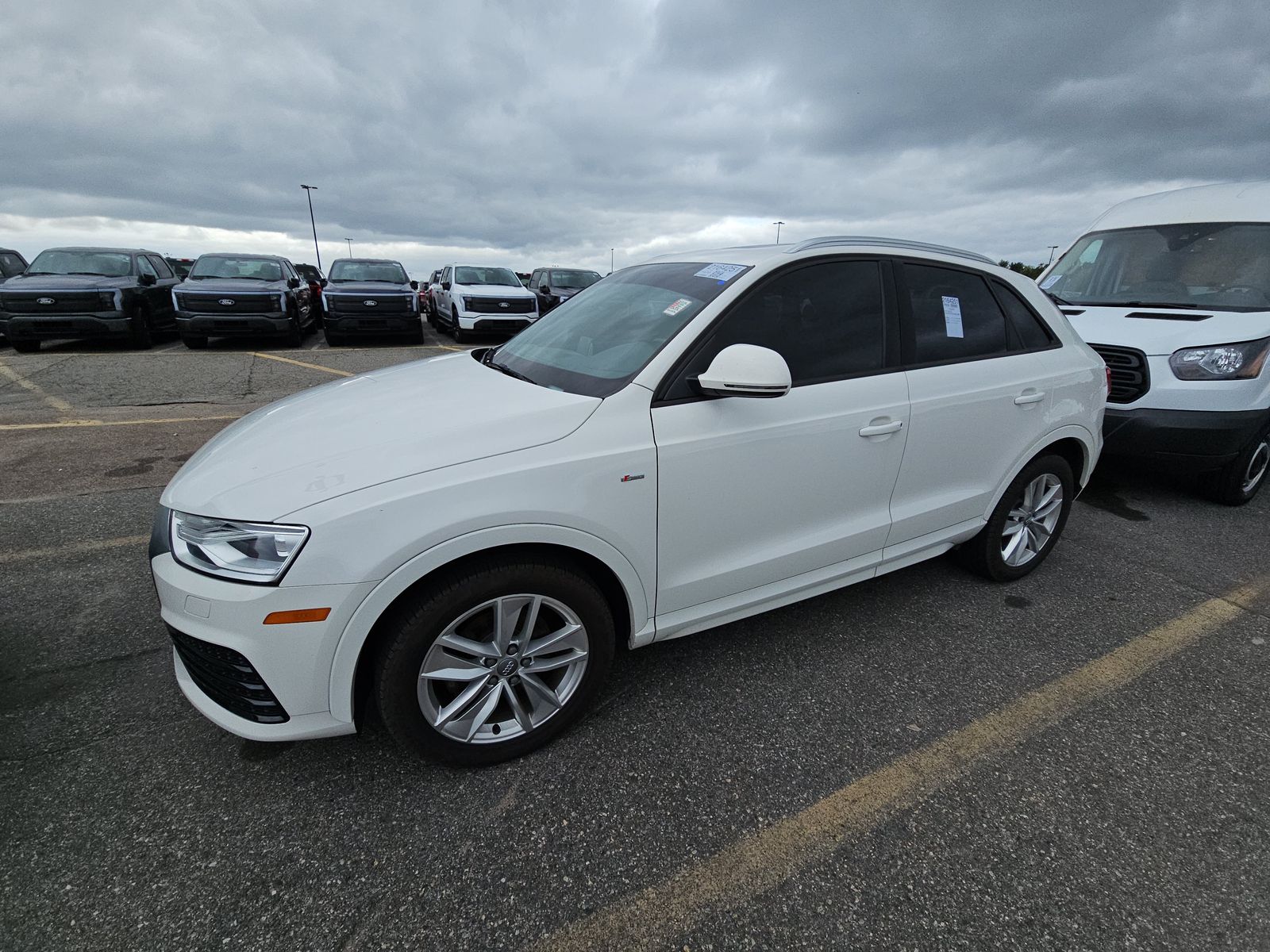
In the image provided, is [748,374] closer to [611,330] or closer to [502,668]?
[611,330]

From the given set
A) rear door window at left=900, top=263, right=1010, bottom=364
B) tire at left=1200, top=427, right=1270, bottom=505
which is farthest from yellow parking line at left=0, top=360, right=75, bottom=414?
tire at left=1200, top=427, right=1270, bottom=505

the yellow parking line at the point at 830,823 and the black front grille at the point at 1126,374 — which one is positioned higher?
the black front grille at the point at 1126,374

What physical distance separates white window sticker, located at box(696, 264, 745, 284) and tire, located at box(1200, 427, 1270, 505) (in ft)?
13.6

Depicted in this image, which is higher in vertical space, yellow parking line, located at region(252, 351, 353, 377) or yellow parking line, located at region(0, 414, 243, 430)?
yellow parking line, located at region(252, 351, 353, 377)

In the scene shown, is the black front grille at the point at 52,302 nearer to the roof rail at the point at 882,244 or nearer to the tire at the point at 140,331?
the tire at the point at 140,331

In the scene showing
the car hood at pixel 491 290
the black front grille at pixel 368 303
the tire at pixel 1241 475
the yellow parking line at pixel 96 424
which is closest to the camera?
the tire at pixel 1241 475

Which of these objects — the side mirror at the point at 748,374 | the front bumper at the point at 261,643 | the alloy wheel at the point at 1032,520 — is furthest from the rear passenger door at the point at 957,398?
the front bumper at the point at 261,643

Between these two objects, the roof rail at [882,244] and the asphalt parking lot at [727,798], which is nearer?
the asphalt parking lot at [727,798]

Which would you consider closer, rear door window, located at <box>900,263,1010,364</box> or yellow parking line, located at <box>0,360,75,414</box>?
rear door window, located at <box>900,263,1010,364</box>

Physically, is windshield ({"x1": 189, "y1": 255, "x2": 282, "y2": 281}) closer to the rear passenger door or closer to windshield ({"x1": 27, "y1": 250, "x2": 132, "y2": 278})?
windshield ({"x1": 27, "y1": 250, "x2": 132, "y2": 278})

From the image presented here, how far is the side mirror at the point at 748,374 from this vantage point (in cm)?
196

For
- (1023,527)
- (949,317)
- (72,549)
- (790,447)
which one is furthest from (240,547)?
(1023,527)

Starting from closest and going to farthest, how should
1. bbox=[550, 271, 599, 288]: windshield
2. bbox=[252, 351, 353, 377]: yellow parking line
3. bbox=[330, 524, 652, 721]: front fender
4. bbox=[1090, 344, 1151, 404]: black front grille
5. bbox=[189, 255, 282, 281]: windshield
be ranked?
bbox=[330, 524, 652, 721]: front fender, bbox=[1090, 344, 1151, 404]: black front grille, bbox=[252, 351, 353, 377]: yellow parking line, bbox=[189, 255, 282, 281]: windshield, bbox=[550, 271, 599, 288]: windshield

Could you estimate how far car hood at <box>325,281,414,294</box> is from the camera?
11758mm
